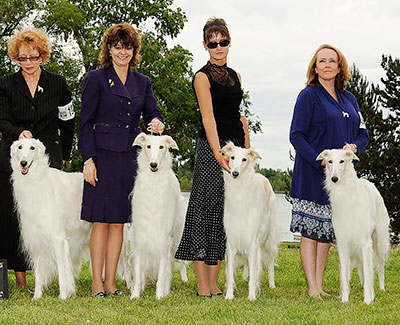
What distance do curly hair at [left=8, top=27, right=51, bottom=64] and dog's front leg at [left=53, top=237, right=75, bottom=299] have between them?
2203mm

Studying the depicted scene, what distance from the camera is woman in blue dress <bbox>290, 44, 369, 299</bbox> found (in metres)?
6.65

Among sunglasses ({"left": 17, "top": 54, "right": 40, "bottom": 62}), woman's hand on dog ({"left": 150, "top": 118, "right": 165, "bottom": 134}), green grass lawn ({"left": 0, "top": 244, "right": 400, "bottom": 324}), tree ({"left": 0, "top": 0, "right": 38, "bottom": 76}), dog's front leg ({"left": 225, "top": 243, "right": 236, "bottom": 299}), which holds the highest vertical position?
tree ({"left": 0, "top": 0, "right": 38, "bottom": 76})

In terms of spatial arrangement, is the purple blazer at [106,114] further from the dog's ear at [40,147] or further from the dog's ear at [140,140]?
the dog's ear at [40,147]

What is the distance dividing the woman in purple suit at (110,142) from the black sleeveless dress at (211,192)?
664 mm

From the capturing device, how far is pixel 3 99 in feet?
22.6

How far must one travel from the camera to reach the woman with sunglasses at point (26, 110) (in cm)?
684

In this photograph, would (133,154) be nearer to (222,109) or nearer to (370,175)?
(222,109)

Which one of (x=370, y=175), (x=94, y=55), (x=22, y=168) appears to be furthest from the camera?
(x=370, y=175)

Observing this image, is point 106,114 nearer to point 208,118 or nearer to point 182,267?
point 208,118

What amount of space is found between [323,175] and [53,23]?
22143 millimetres

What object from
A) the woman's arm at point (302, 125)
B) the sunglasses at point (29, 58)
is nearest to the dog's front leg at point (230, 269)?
the woman's arm at point (302, 125)

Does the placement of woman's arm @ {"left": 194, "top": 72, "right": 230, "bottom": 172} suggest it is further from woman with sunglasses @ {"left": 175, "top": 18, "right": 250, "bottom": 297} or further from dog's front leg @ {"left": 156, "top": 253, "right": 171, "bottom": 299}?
dog's front leg @ {"left": 156, "top": 253, "right": 171, "bottom": 299}

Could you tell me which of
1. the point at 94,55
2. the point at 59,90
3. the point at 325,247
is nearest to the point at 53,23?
the point at 94,55

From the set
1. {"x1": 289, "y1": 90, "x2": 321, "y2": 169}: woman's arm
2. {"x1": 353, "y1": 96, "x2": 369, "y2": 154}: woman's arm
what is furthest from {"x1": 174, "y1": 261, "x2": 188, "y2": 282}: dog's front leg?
{"x1": 353, "y1": 96, "x2": 369, "y2": 154}: woman's arm
